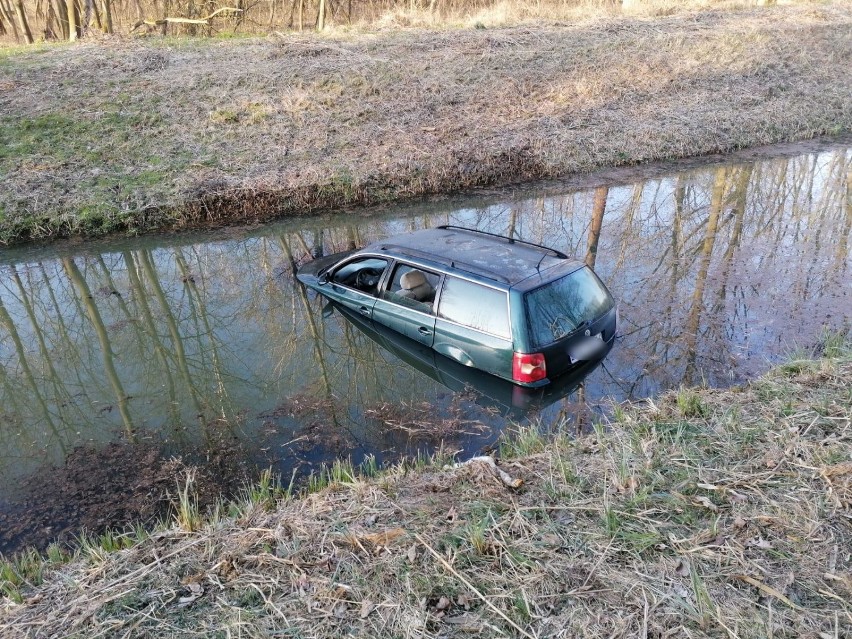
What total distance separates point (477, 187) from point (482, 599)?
1173 centimetres

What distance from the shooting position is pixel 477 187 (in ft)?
47.2

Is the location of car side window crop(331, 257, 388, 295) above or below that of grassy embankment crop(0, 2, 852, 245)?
below

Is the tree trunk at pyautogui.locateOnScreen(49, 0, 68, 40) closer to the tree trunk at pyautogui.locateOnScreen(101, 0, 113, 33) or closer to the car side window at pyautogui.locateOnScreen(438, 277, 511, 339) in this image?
the tree trunk at pyautogui.locateOnScreen(101, 0, 113, 33)

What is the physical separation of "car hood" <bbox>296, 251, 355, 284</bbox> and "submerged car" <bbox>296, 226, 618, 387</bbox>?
1.24 metres

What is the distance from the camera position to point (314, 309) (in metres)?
9.30

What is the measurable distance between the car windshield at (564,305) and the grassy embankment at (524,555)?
164 centimetres

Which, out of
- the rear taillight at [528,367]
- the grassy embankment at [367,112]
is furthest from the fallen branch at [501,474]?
the grassy embankment at [367,112]

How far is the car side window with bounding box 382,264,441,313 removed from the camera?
7.63m

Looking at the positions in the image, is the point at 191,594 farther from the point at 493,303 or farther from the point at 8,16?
the point at 8,16

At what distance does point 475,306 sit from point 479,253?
2.74 ft

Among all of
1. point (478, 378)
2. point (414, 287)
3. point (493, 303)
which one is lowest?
point (478, 378)

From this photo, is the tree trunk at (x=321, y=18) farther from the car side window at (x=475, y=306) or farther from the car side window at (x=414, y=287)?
the car side window at (x=475, y=306)

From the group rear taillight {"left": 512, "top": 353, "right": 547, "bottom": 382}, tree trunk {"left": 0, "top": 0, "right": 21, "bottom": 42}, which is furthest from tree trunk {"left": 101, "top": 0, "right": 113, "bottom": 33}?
rear taillight {"left": 512, "top": 353, "right": 547, "bottom": 382}

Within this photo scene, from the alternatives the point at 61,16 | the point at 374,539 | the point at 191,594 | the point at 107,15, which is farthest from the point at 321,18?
the point at 191,594
